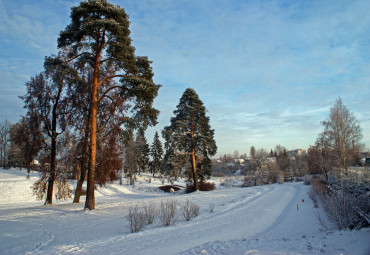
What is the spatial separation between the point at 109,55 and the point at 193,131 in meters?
14.5

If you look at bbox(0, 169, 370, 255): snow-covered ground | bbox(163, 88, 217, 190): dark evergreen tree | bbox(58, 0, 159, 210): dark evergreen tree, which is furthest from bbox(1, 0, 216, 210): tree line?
bbox(163, 88, 217, 190): dark evergreen tree

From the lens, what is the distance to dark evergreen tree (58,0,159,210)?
404 inches

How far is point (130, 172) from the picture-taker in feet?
134

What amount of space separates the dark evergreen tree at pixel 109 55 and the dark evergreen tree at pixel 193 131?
36.2 feet

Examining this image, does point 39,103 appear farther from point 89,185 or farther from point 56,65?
point 89,185

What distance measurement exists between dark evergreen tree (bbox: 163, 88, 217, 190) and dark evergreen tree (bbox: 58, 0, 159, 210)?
11.0 m

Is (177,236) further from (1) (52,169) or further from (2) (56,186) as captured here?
(1) (52,169)

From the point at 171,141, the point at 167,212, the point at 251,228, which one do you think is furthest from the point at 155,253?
the point at 171,141

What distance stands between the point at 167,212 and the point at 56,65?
9289 millimetres

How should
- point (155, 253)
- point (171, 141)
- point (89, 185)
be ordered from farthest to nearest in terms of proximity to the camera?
point (171, 141) < point (89, 185) < point (155, 253)

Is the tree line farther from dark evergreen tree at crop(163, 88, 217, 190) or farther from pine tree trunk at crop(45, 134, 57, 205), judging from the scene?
dark evergreen tree at crop(163, 88, 217, 190)

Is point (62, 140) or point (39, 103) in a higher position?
point (39, 103)

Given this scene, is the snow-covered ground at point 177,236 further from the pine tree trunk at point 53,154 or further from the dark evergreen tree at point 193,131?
the dark evergreen tree at point 193,131

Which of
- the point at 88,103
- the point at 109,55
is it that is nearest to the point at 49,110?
the point at 88,103
